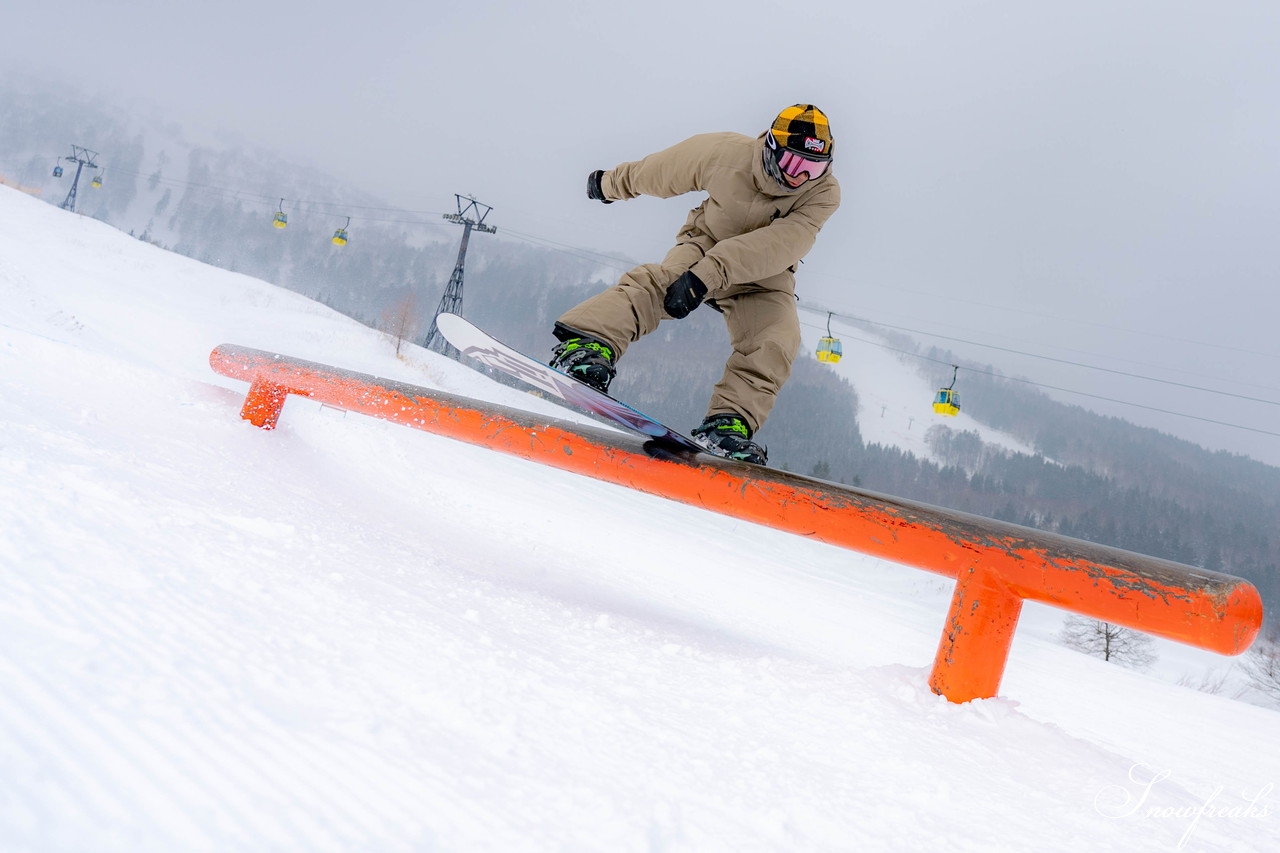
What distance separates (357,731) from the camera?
0.81 metres

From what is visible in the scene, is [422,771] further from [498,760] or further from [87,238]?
[87,238]

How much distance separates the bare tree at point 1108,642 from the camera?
21859 mm

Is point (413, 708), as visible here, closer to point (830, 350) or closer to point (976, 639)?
point (976, 639)

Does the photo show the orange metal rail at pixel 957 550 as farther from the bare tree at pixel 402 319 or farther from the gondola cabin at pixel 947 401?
the bare tree at pixel 402 319

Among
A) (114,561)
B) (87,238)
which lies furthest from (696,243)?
(87,238)

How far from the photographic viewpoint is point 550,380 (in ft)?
7.11

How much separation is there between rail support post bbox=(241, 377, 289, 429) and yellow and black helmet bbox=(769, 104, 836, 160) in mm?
2520

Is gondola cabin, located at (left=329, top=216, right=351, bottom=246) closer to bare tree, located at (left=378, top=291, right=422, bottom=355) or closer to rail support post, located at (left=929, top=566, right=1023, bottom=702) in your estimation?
bare tree, located at (left=378, top=291, right=422, bottom=355)

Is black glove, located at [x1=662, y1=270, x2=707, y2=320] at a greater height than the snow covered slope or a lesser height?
greater

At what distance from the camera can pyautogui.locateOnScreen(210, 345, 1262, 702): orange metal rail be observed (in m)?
1.42

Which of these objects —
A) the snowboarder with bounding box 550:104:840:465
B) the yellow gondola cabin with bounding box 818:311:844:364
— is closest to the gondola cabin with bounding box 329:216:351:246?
the yellow gondola cabin with bounding box 818:311:844:364

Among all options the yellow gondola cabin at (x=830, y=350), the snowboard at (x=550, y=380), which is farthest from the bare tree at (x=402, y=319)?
the snowboard at (x=550, y=380)

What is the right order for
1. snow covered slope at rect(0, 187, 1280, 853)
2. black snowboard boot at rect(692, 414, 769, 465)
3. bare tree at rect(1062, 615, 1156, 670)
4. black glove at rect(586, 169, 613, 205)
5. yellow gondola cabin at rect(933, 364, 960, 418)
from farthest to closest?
bare tree at rect(1062, 615, 1156, 670), yellow gondola cabin at rect(933, 364, 960, 418), black glove at rect(586, 169, 613, 205), black snowboard boot at rect(692, 414, 769, 465), snow covered slope at rect(0, 187, 1280, 853)

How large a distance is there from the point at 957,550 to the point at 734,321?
4.51ft
